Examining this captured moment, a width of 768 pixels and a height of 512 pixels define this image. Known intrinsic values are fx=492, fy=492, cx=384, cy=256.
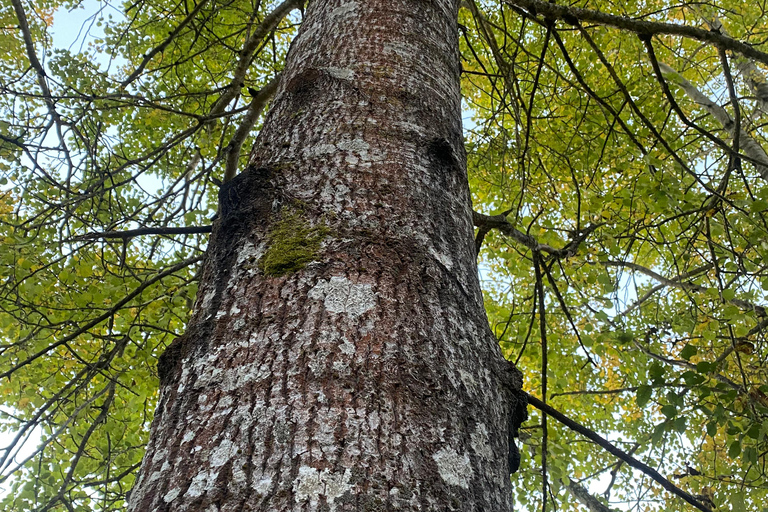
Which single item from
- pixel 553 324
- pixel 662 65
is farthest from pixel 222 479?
pixel 662 65

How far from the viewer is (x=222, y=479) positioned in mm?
664

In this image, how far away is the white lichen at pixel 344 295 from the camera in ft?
2.84

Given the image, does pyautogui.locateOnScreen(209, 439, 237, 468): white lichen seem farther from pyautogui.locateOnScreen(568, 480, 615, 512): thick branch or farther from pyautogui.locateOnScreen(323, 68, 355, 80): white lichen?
pyautogui.locateOnScreen(568, 480, 615, 512): thick branch

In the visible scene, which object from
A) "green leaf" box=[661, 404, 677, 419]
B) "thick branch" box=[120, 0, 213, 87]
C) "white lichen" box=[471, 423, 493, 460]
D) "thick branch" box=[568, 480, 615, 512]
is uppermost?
"thick branch" box=[120, 0, 213, 87]

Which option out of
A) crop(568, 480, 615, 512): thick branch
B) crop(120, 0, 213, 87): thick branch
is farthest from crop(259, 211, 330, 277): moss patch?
crop(568, 480, 615, 512): thick branch

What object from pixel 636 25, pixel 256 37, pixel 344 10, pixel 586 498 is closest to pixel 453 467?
pixel 344 10

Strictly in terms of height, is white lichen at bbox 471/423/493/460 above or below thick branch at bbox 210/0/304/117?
below

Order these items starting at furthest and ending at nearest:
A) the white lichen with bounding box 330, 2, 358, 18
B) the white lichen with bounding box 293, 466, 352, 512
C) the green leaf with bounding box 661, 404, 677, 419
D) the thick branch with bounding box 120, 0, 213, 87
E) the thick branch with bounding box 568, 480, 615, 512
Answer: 1. the thick branch with bounding box 568, 480, 615, 512
2. the thick branch with bounding box 120, 0, 213, 87
3. the green leaf with bounding box 661, 404, 677, 419
4. the white lichen with bounding box 330, 2, 358, 18
5. the white lichen with bounding box 293, 466, 352, 512

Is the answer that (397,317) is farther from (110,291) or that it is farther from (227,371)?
(110,291)

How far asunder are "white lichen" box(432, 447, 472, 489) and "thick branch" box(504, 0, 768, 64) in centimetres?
201

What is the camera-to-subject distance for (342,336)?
0.82m

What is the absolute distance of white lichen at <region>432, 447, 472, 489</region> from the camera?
0.71 meters

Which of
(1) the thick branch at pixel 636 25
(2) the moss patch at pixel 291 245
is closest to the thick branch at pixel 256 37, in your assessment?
(1) the thick branch at pixel 636 25

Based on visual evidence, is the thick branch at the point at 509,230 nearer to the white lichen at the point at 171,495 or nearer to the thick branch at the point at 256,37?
the white lichen at the point at 171,495
